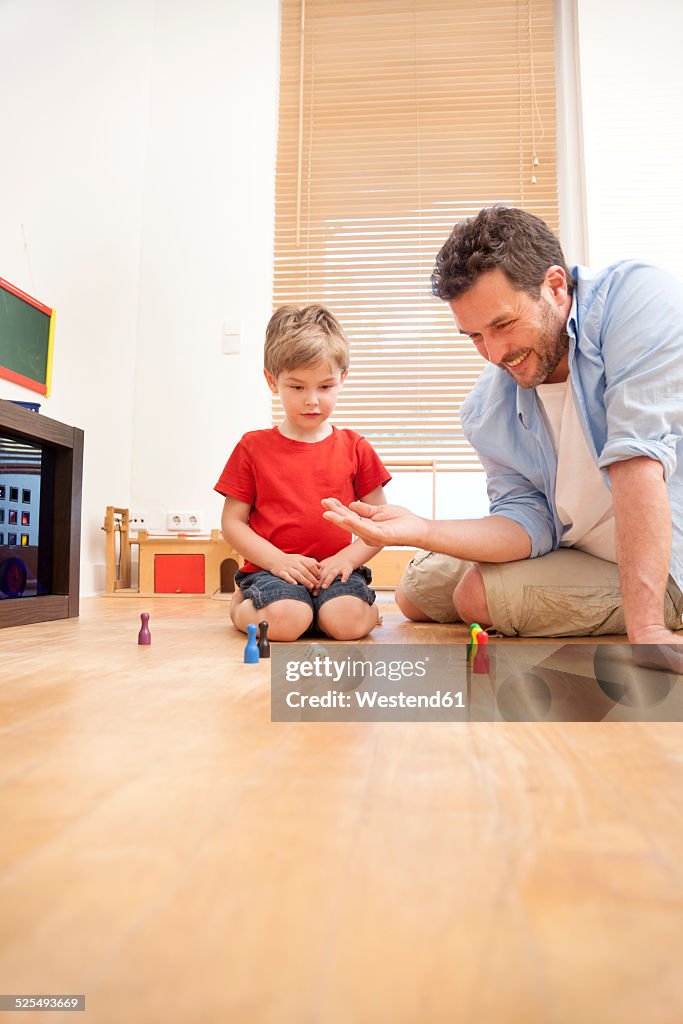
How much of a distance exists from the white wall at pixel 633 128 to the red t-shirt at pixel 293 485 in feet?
6.39

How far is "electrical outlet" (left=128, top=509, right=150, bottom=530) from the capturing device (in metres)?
2.91

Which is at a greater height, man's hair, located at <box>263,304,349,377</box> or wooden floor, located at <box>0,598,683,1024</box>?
man's hair, located at <box>263,304,349,377</box>

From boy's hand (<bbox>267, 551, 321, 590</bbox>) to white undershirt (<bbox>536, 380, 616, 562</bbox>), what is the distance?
44cm

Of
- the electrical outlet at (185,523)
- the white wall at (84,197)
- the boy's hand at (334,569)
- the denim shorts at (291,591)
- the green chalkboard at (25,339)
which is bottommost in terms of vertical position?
the denim shorts at (291,591)

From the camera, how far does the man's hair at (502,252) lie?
1.07 meters

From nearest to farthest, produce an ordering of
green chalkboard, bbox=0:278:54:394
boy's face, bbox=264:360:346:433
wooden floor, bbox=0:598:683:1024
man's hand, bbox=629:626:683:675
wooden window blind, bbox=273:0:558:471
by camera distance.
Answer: wooden floor, bbox=0:598:683:1024 < man's hand, bbox=629:626:683:675 < boy's face, bbox=264:360:346:433 < green chalkboard, bbox=0:278:54:394 < wooden window blind, bbox=273:0:558:471

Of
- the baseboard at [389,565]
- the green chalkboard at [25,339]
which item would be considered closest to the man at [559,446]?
the baseboard at [389,565]

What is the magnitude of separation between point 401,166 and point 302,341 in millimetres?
2072

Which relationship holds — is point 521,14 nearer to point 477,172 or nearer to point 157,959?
point 477,172

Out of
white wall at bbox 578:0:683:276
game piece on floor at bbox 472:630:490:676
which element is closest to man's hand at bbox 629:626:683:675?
game piece on floor at bbox 472:630:490:676

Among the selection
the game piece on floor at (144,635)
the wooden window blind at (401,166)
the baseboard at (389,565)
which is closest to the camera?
the game piece on floor at (144,635)

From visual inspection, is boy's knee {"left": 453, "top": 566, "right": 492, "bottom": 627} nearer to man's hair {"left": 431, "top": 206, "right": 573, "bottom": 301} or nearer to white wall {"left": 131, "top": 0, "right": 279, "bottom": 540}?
man's hair {"left": 431, "top": 206, "right": 573, "bottom": 301}

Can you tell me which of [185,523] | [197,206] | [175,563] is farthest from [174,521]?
[197,206]

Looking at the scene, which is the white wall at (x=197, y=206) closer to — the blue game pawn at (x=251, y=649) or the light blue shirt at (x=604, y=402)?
the light blue shirt at (x=604, y=402)
